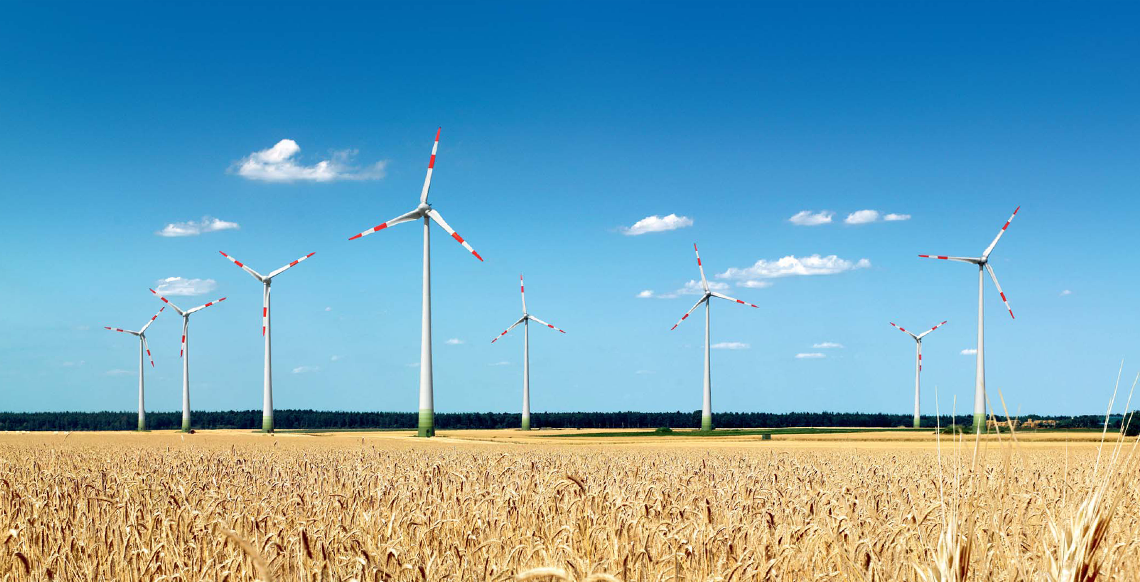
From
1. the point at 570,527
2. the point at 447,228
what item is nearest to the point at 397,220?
the point at 447,228

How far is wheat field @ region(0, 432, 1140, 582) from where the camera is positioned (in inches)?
232

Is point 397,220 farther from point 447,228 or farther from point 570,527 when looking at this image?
point 570,527

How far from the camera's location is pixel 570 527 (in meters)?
8.86

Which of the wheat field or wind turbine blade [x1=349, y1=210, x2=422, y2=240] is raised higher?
wind turbine blade [x1=349, y1=210, x2=422, y2=240]

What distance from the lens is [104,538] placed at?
32.6 feet

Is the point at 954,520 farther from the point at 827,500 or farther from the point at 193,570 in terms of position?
the point at 827,500

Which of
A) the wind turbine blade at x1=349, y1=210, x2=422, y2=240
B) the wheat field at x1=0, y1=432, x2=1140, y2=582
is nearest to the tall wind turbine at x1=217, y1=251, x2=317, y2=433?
the wind turbine blade at x1=349, y1=210, x2=422, y2=240

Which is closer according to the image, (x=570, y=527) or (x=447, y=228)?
(x=570, y=527)

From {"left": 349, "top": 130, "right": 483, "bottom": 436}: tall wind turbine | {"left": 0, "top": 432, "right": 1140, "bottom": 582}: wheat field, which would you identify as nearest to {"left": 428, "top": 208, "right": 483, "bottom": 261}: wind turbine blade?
{"left": 349, "top": 130, "right": 483, "bottom": 436}: tall wind turbine

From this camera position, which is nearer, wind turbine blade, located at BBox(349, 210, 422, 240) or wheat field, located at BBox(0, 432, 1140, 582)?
wheat field, located at BBox(0, 432, 1140, 582)

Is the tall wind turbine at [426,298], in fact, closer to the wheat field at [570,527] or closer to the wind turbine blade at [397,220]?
the wind turbine blade at [397,220]

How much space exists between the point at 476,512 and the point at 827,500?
5.63m

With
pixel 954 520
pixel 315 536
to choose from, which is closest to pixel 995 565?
pixel 954 520

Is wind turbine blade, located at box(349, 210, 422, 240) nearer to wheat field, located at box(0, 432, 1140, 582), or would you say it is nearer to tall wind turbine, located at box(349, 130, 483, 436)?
tall wind turbine, located at box(349, 130, 483, 436)
